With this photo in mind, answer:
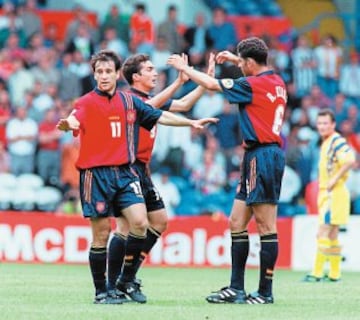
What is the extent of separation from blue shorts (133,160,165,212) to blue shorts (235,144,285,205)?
1.37 metres

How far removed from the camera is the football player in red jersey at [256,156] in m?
10.9

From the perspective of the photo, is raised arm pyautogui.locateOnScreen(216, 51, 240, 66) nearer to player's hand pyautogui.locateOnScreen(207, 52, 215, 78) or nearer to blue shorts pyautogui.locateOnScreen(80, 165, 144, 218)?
player's hand pyautogui.locateOnScreen(207, 52, 215, 78)

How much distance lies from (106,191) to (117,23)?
12.9 m

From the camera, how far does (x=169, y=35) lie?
909 inches

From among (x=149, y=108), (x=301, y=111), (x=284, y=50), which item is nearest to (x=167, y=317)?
(x=149, y=108)

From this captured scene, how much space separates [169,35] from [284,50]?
2424 millimetres

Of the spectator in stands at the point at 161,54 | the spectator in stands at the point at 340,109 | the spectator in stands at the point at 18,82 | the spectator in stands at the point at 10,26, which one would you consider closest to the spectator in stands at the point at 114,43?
the spectator in stands at the point at 161,54

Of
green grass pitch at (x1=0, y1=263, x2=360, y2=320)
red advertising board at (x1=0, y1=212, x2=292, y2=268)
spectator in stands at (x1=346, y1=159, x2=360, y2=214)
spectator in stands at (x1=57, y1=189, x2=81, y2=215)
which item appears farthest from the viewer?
spectator in stands at (x1=346, y1=159, x2=360, y2=214)

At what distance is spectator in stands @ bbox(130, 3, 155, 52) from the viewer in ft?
75.0

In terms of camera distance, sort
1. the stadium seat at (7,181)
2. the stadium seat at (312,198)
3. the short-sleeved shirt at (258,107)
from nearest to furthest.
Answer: the short-sleeved shirt at (258,107), the stadium seat at (312,198), the stadium seat at (7,181)

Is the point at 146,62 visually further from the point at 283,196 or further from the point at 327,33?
the point at 327,33

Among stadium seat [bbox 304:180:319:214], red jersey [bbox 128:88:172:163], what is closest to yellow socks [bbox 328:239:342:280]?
stadium seat [bbox 304:180:319:214]

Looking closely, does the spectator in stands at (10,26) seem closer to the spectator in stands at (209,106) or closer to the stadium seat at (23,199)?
the spectator in stands at (209,106)

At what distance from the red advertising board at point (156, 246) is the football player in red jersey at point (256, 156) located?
6761 millimetres
